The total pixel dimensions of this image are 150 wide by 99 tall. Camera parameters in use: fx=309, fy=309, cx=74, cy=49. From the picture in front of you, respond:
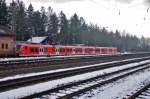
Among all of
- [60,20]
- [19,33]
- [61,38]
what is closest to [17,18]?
[19,33]

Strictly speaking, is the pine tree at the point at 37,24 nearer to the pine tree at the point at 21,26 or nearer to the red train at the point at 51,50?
the pine tree at the point at 21,26

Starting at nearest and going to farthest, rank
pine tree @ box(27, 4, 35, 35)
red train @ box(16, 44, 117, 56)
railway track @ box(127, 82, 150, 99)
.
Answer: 1. railway track @ box(127, 82, 150, 99)
2. red train @ box(16, 44, 117, 56)
3. pine tree @ box(27, 4, 35, 35)

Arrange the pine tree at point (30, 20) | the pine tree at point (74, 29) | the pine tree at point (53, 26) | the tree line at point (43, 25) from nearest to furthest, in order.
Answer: the tree line at point (43, 25) → the pine tree at point (30, 20) → the pine tree at point (53, 26) → the pine tree at point (74, 29)

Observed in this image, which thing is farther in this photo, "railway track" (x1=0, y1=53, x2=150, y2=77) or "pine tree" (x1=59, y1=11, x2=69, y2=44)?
"pine tree" (x1=59, y1=11, x2=69, y2=44)

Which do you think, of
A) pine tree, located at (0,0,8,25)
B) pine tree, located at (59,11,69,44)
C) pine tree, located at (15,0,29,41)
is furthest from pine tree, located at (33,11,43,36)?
pine tree, located at (0,0,8,25)

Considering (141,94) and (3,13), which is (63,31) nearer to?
(3,13)

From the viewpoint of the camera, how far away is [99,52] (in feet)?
240

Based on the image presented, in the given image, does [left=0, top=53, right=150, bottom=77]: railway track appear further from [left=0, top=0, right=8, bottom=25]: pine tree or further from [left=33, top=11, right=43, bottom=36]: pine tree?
[left=33, top=11, right=43, bottom=36]: pine tree

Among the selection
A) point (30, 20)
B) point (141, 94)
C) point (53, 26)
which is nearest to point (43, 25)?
point (30, 20)

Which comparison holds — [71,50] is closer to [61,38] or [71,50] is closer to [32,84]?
[61,38]

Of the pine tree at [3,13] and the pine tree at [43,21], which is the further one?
the pine tree at [43,21]

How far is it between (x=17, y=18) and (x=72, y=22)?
108 feet

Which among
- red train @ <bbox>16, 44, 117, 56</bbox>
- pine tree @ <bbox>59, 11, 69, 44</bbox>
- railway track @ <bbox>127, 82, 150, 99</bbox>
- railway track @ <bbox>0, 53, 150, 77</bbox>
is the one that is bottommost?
railway track @ <bbox>127, 82, 150, 99</bbox>

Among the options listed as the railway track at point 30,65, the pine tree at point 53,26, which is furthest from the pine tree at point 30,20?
the railway track at point 30,65
